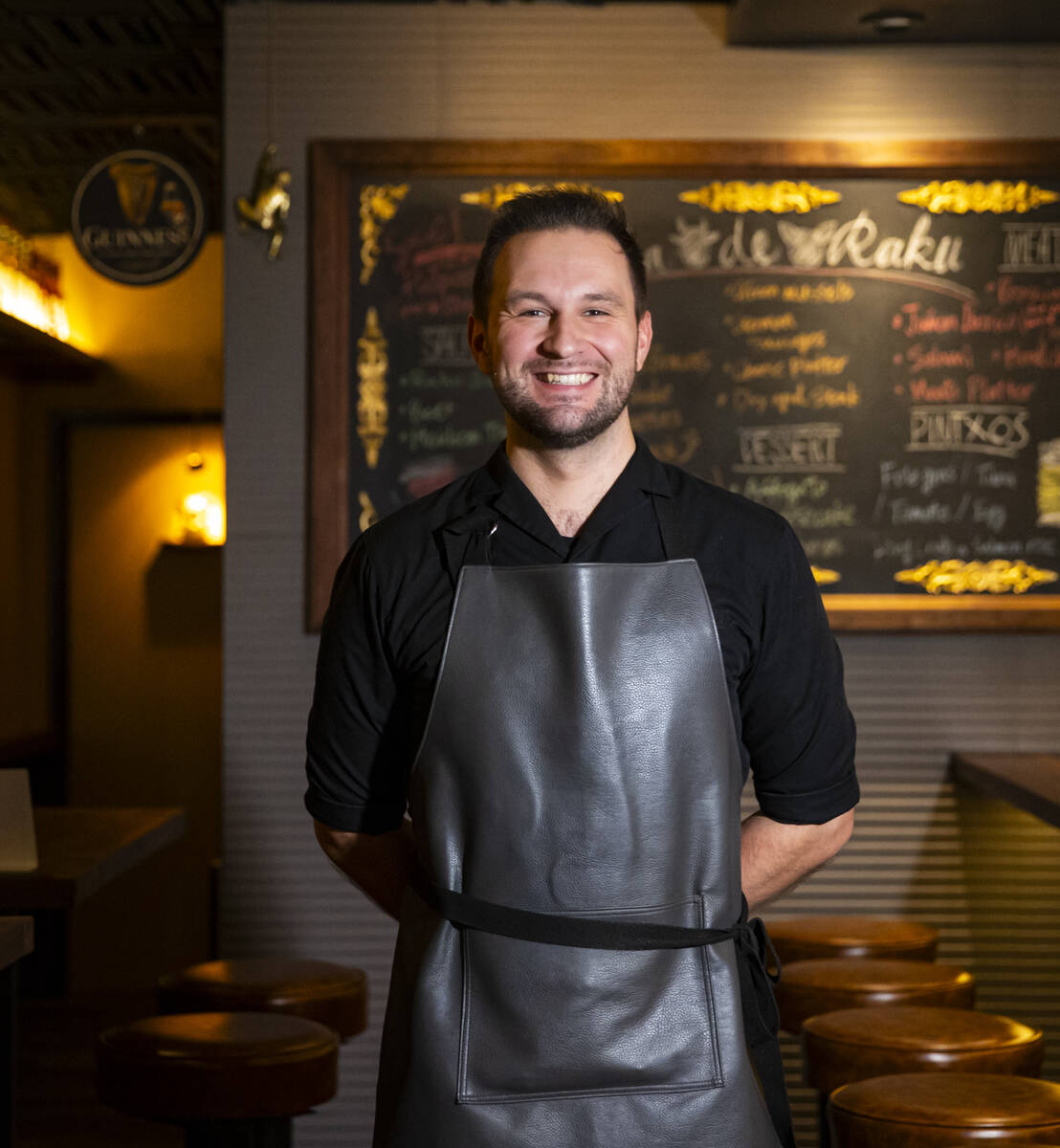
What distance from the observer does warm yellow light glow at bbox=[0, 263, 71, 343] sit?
5441mm

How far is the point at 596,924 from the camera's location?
1.35 m

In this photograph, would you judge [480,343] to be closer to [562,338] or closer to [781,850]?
[562,338]

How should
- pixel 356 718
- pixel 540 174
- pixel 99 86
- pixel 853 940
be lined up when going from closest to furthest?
pixel 356 718 → pixel 853 940 → pixel 540 174 → pixel 99 86

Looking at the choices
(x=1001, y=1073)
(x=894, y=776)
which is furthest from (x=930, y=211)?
(x=1001, y=1073)

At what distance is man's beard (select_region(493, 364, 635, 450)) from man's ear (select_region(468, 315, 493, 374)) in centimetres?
5

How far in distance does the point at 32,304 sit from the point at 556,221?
4.77 m

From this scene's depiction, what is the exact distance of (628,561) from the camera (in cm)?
151

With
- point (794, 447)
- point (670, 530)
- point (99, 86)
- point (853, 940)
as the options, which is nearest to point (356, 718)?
point (670, 530)

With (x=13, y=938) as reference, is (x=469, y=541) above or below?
above

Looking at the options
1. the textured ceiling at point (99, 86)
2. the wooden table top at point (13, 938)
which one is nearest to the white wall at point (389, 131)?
the textured ceiling at point (99, 86)

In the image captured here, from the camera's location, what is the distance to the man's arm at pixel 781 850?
5.12 feet

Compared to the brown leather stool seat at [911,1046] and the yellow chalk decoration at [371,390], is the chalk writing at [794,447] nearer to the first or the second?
the yellow chalk decoration at [371,390]

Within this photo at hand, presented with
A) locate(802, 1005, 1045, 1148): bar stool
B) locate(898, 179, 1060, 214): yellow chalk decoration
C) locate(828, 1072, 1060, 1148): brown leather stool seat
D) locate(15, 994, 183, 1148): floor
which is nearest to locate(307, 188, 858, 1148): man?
locate(828, 1072, 1060, 1148): brown leather stool seat

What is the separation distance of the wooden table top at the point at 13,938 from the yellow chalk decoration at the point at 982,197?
2.52m
